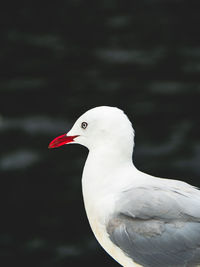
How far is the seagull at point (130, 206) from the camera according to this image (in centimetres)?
363

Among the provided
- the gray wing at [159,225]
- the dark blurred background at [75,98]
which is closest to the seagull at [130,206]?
the gray wing at [159,225]

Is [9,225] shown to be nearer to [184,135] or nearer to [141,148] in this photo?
[141,148]

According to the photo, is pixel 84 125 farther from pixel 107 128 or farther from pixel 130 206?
pixel 130 206

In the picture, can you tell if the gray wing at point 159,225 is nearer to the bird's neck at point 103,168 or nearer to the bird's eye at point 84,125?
the bird's neck at point 103,168

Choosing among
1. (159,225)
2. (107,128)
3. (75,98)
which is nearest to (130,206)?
(159,225)

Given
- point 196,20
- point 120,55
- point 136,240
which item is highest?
Answer: point 196,20

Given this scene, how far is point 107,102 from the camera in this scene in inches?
326

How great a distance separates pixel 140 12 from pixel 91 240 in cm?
494

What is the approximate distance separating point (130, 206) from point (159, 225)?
0.18m

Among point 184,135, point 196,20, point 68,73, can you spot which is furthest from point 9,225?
point 196,20

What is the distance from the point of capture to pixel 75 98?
8.39 meters

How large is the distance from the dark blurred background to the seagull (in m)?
2.74

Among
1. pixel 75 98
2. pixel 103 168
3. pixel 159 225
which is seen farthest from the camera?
pixel 75 98

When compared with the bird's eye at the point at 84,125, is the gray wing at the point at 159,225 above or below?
below
